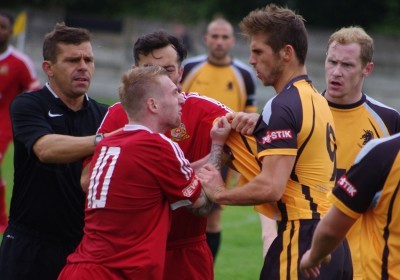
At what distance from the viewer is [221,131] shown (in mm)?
5238

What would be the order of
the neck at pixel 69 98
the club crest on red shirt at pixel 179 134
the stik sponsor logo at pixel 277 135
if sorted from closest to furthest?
the stik sponsor logo at pixel 277 135
the club crest on red shirt at pixel 179 134
the neck at pixel 69 98

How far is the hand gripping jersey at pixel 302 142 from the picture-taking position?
4.88 m

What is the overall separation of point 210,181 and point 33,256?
1.51 meters

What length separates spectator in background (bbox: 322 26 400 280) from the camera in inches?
249

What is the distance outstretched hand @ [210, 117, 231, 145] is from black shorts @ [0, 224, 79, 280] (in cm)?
141

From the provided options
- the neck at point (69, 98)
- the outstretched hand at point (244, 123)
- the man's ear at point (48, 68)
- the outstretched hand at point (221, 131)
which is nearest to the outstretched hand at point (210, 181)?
the outstretched hand at point (221, 131)

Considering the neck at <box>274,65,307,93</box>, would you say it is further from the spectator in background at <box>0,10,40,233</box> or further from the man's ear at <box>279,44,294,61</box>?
the spectator in background at <box>0,10,40,233</box>

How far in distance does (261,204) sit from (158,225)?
23.8 inches

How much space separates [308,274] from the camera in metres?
4.64

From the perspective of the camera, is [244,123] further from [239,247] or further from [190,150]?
[239,247]

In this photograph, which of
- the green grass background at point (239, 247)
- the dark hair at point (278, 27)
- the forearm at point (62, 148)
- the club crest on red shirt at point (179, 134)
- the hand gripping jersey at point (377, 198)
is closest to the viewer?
the hand gripping jersey at point (377, 198)

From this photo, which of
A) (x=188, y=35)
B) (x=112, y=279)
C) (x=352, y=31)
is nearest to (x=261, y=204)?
(x=112, y=279)

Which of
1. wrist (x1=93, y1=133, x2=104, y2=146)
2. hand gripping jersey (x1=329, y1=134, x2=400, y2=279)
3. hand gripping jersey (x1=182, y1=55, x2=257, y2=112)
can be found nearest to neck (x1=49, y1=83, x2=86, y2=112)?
Answer: wrist (x1=93, y1=133, x2=104, y2=146)

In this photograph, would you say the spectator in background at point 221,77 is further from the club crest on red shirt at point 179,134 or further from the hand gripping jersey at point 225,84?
the club crest on red shirt at point 179,134
